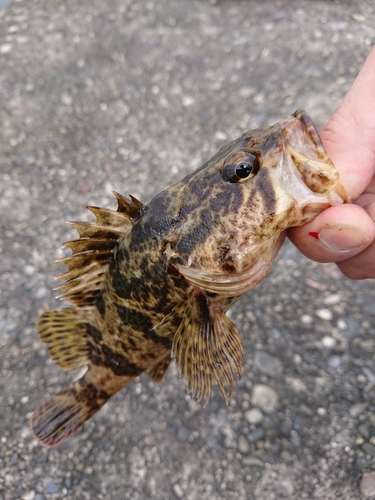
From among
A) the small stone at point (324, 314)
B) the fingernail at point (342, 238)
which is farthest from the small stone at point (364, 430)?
the fingernail at point (342, 238)

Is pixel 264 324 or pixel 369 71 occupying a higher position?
pixel 369 71

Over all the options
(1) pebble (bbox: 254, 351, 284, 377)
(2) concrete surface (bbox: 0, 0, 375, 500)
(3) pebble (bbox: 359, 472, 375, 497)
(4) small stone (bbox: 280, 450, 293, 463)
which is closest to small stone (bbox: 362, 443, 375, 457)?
(2) concrete surface (bbox: 0, 0, 375, 500)

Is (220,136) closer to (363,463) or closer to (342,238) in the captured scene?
(342,238)

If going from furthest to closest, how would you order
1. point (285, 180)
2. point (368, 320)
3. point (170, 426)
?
point (368, 320), point (170, 426), point (285, 180)

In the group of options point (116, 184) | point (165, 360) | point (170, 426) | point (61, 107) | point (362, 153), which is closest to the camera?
point (362, 153)

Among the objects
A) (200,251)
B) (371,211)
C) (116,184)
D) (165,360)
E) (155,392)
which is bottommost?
(155,392)

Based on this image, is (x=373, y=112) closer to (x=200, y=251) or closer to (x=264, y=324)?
(x=200, y=251)

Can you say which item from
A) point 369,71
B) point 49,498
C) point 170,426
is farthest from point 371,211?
point 49,498

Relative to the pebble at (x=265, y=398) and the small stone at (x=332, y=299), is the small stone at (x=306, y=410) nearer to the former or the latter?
the pebble at (x=265, y=398)

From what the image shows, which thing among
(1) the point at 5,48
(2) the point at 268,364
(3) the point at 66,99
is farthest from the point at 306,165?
(1) the point at 5,48
